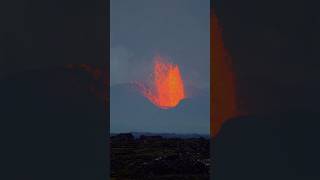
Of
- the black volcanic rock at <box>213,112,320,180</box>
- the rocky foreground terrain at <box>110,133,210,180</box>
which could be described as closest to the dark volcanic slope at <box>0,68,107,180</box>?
the black volcanic rock at <box>213,112,320,180</box>

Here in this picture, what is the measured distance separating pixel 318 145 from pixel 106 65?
1.75m

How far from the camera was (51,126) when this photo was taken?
10.6 feet

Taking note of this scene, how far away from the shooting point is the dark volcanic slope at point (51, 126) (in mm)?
3225

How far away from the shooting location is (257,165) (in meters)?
3.23

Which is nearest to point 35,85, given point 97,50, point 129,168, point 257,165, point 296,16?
point 97,50

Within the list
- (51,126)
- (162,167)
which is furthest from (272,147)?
(162,167)

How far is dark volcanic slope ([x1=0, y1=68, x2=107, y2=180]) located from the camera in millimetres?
3225

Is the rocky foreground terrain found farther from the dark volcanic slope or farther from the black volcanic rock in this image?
the dark volcanic slope

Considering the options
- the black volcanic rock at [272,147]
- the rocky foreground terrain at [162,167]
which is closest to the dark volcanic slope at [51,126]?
the black volcanic rock at [272,147]

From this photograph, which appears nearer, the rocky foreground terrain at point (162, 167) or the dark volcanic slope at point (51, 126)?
the dark volcanic slope at point (51, 126)

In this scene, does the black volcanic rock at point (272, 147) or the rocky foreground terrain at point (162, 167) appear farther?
the rocky foreground terrain at point (162, 167)

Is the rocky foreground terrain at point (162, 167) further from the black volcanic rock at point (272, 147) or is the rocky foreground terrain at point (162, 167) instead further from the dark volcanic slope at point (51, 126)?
the dark volcanic slope at point (51, 126)

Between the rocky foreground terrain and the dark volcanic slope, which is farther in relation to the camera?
the rocky foreground terrain

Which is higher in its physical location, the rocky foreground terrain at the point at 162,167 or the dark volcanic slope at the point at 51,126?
the dark volcanic slope at the point at 51,126
